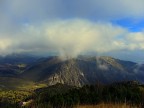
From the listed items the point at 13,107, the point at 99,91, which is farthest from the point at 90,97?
the point at 13,107

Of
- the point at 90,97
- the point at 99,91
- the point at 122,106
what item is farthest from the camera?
the point at 99,91

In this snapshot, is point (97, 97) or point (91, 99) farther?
point (97, 97)

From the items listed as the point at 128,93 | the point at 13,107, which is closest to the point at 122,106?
the point at 13,107

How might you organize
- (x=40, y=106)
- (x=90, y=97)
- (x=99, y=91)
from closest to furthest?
1. (x=40, y=106)
2. (x=90, y=97)
3. (x=99, y=91)

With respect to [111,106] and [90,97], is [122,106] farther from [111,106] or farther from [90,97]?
[90,97]

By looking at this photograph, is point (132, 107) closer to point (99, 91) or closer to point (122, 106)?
point (122, 106)

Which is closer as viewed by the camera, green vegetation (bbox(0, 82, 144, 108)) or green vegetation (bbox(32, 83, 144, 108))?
green vegetation (bbox(0, 82, 144, 108))

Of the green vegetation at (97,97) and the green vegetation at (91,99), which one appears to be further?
the green vegetation at (97,97)

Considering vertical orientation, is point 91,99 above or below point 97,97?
below

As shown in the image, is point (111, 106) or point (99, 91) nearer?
point (111, 106)
